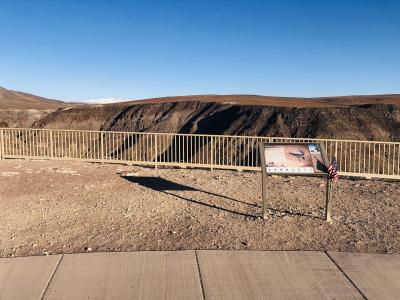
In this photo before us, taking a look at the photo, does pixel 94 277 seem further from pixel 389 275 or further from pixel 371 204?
pixel 371 204

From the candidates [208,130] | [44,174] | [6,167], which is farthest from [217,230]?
[208,130]

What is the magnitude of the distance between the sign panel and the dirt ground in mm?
941

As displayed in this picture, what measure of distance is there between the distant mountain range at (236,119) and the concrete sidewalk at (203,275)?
35737 mm

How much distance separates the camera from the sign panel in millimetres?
7664

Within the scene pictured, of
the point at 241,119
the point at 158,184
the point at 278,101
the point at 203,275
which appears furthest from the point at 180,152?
the point at 278,101

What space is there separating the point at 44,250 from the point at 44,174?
20.9 feet

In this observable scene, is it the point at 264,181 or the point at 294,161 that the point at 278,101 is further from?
the point at 264,181

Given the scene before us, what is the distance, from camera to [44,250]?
5957 millimetres

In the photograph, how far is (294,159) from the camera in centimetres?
780

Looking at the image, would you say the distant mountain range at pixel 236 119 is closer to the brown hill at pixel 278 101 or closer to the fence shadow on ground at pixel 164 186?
the brown hill at pixel 278 101

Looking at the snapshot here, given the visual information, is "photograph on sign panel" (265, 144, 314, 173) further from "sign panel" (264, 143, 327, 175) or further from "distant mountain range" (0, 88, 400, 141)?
"distant mountain range" (0, 88, 400, 141)

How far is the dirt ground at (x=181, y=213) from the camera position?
20.8ft

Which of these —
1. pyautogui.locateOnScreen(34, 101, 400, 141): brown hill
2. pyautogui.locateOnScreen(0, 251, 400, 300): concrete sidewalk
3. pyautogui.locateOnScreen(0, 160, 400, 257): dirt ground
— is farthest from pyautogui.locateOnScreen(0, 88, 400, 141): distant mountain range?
pyautogui.locateOnScreen(0, 251, 400, 300): concrete sidewalk

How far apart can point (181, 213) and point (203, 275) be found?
3211 millimetres
